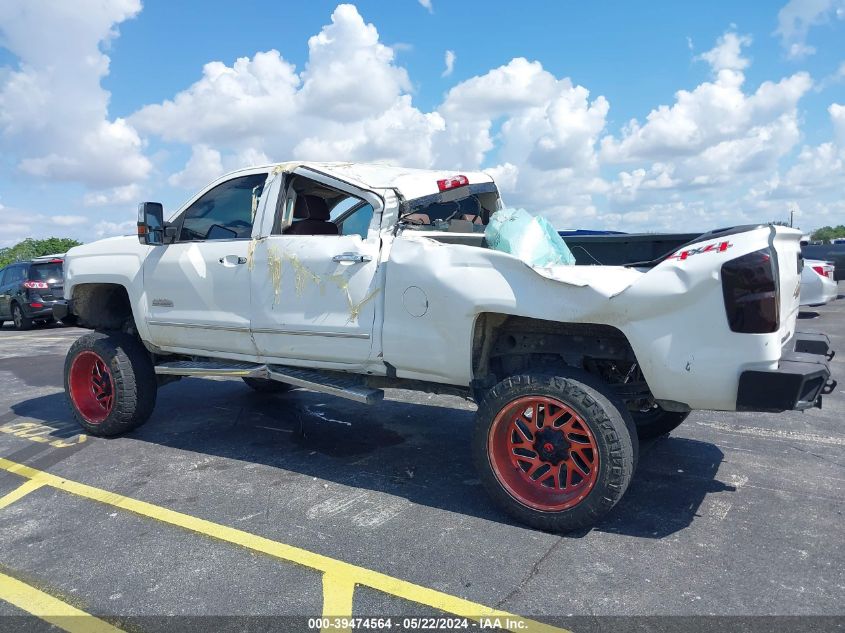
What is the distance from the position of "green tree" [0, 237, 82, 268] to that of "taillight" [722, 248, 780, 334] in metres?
41.0

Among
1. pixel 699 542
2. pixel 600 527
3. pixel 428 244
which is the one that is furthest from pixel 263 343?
pixel 699 542

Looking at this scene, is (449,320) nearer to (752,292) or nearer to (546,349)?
(546,349)

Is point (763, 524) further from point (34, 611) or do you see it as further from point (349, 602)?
point (34, 611)

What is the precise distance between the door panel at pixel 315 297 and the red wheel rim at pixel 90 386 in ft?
5.88

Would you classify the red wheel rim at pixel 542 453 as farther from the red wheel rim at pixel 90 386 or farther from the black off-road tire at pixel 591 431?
the red wheel rim at pixel 90 386

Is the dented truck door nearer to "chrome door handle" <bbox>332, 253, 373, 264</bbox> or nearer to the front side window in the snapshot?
"chrome door handle" <bbox>332, 253, 373, 264</bbox>

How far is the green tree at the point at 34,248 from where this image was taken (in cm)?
3847

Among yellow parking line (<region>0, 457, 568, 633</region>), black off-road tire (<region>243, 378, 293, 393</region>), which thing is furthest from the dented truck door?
black off-road tire (<region>243, 378, 293, 393</region>)

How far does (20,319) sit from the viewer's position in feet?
50.9

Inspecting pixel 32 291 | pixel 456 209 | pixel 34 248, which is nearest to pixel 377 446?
pixel 456 209

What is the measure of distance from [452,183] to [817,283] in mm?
9800

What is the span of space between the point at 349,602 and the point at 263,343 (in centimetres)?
219

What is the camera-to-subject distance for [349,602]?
2.72 m

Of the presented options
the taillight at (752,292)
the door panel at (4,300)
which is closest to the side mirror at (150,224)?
the taillight at (752,292)
